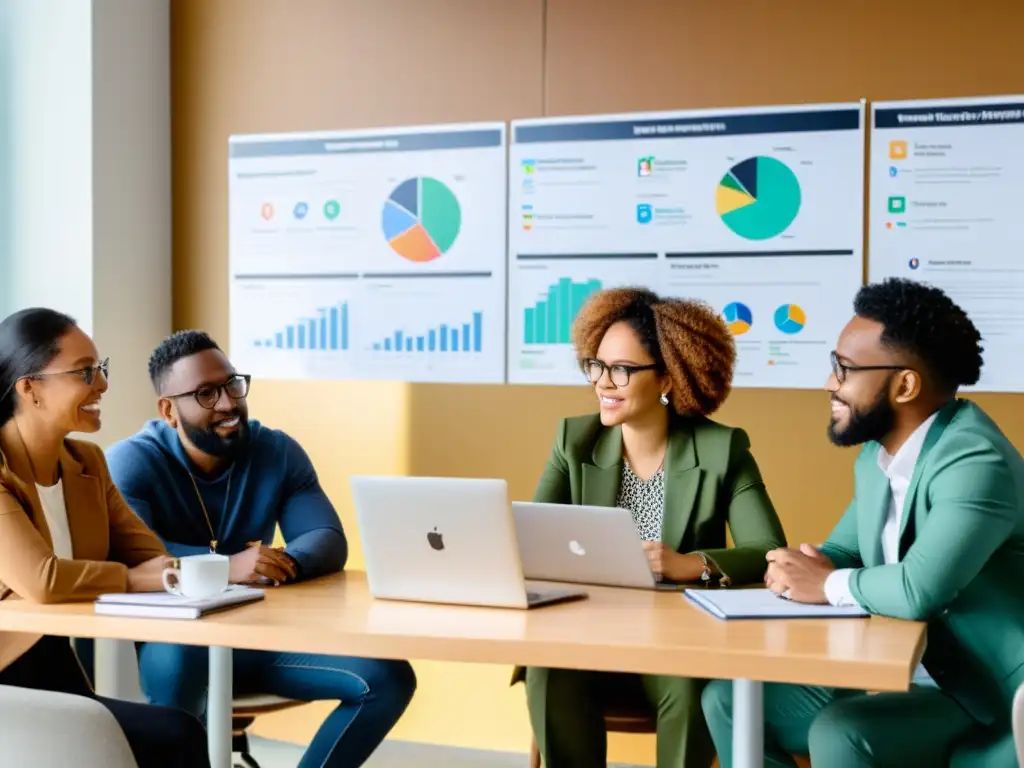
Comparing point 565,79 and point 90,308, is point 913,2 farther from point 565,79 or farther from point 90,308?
point 90,308

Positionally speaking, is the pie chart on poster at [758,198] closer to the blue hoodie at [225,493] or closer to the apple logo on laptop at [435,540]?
the blue hoodie at [225,493]

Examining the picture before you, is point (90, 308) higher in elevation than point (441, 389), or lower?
higher

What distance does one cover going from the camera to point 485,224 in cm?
404

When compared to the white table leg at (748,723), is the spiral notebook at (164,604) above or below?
above

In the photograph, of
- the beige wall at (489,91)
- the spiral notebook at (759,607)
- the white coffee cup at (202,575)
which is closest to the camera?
the spiral notebook at (759,607)

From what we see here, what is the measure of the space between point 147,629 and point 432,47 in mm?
2568

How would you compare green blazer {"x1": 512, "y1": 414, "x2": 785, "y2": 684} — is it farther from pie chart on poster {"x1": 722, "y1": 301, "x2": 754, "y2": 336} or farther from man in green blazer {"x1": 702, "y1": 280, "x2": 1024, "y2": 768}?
pie chart on poster {"x1": 722, "y1": 301, "x2": 754, "y2": 336}

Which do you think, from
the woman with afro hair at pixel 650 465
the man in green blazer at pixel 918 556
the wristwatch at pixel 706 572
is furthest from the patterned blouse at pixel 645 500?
the man in green blazer at pixel 918 556

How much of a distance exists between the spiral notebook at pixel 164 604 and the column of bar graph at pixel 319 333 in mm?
1990

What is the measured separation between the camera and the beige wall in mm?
3635

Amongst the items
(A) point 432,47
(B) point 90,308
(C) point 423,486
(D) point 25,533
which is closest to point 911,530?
(C) point 423,486

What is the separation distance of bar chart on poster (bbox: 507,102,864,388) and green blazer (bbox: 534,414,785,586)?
89 cm

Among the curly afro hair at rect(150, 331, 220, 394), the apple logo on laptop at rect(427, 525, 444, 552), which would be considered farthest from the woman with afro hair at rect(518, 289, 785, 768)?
the curly afro hair at rect(150, 331, 220, 394)

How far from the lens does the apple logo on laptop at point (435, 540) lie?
7.27ft
